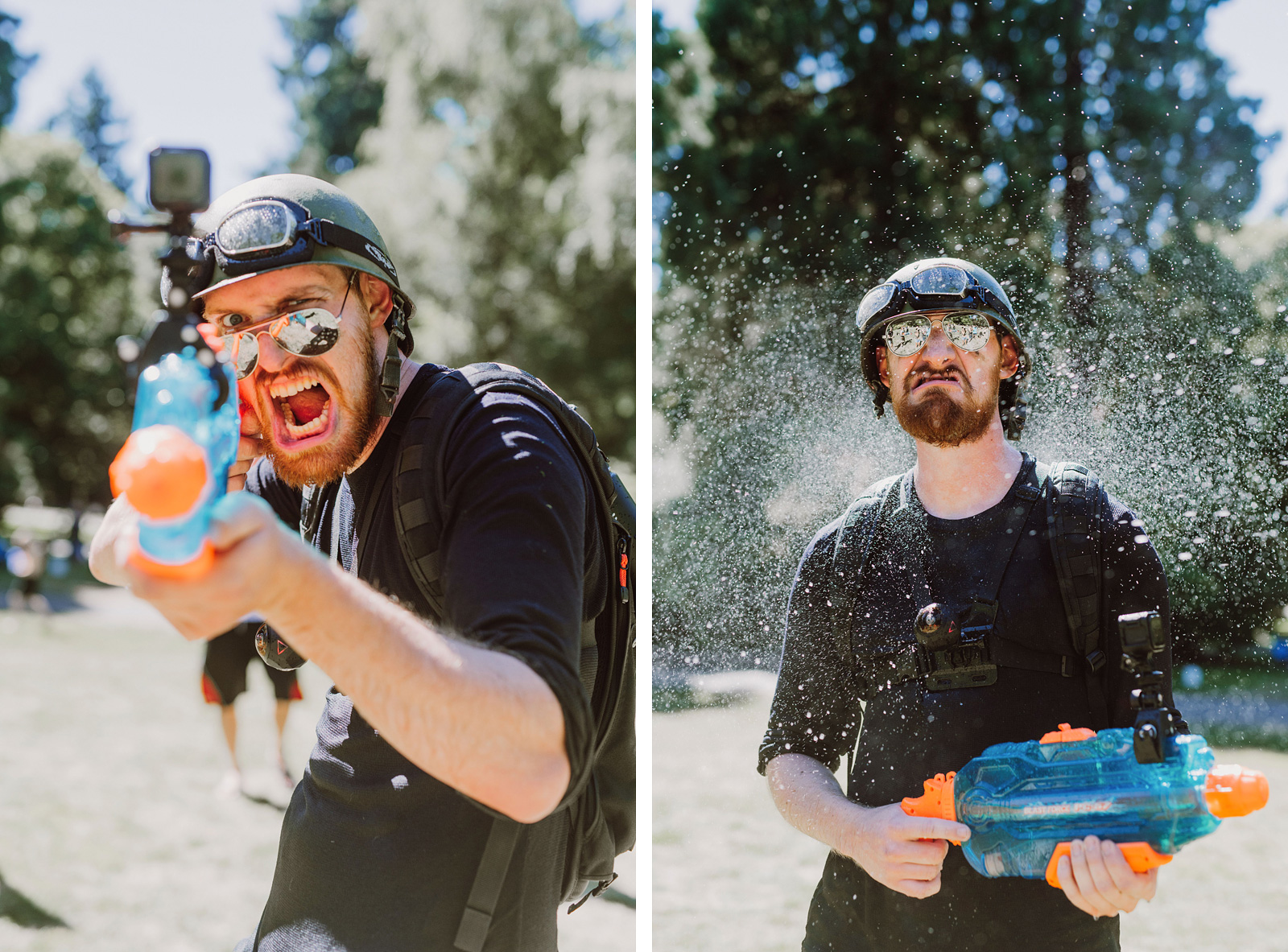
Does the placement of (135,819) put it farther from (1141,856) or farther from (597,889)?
(1141,856)

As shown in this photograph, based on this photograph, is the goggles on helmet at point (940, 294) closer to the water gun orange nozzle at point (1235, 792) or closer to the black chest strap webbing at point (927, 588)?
the black chest strap webbing at point (927, 588)

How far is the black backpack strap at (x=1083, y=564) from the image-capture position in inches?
64.2

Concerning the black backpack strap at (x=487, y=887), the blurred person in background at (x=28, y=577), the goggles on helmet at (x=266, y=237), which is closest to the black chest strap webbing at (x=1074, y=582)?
the black backpack strap at (x=487, y=887)

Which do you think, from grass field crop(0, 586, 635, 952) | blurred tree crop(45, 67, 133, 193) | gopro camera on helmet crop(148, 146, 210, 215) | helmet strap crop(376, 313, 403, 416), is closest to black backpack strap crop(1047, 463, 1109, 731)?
helmet strap crop(376, 313, 403, 416)

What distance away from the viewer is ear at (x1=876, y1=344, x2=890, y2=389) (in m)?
1.93

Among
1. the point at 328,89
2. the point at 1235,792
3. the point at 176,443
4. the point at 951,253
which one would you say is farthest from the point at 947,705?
the point at 328,89

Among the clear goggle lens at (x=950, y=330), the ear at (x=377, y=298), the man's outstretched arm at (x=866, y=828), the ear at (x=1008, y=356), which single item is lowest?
the man's outstretched arm at (x=866, y=828)

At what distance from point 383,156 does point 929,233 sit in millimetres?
12955

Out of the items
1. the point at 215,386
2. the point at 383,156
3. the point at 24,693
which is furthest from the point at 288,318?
the point at 383,156

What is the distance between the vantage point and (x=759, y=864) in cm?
255

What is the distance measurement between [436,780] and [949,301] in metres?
1.18

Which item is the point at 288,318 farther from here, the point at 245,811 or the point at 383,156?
the point at 383,156

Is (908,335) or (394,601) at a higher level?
(908,335)

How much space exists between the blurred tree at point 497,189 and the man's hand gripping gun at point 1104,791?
10.6 meters
